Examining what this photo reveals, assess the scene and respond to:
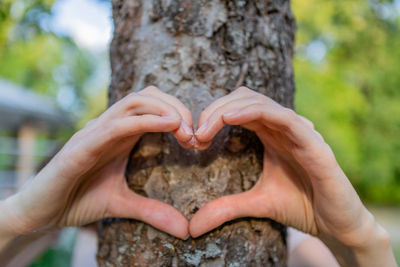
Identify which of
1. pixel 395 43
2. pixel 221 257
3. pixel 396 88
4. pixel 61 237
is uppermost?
pixel 395 43

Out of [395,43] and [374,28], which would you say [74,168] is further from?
[395,43]

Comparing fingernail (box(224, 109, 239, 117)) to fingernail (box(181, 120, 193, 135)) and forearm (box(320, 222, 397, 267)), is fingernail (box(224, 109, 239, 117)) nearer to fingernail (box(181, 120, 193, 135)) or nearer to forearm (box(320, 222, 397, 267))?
fingernail (box(181, 120, 193, 135))

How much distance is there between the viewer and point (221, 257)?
2.67 feet

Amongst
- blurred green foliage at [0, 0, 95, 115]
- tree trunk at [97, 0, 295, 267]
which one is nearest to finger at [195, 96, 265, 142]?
tree trunk at [97, 0, 295, 267]

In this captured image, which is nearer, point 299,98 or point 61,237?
point 61,237

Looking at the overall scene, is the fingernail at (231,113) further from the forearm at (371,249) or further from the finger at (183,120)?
the forearm at (371,249)

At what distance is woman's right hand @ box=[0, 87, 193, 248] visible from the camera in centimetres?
66

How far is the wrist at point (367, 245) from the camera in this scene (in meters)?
0.74

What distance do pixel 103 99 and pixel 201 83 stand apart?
47.4ft

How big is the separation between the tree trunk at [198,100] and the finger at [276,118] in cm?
22

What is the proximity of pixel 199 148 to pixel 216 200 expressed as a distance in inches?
6.3

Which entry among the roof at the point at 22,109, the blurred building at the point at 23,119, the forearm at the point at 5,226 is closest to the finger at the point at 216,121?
the forearm at the point at 5,226

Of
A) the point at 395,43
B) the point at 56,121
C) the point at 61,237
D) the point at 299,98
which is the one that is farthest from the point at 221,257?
the point at 395,43

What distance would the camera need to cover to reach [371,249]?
758mm
